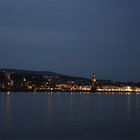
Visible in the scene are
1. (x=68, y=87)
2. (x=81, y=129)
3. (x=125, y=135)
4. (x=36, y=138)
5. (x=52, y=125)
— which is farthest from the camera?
(x=68, y=87)

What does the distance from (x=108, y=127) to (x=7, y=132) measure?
6854 mm

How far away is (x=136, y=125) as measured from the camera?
1384 inches

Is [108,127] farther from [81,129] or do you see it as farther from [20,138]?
[20,138]

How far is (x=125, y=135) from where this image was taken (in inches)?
1163

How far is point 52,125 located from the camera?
34656mm

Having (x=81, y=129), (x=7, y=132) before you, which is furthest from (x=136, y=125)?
(x=7, y=132)

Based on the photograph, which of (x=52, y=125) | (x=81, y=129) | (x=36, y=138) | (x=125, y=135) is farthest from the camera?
(x=52, y=125)

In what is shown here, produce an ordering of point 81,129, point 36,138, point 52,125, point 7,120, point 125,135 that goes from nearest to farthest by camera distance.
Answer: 1. point 36,138
2. point 125,135
3. point 81,129
4. point 52,125
5. point 7,120

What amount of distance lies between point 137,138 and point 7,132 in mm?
7398

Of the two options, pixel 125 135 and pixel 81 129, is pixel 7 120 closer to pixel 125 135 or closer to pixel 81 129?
pixel 81 129

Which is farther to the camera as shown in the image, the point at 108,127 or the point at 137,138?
the point at 108,127

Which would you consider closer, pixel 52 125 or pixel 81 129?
pixel 81 129

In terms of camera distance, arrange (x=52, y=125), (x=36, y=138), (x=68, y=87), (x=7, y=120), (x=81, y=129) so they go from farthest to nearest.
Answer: (x=68, y=87) < (x=7, y=120) < (x=52, y=125) < (x=81, y=129) < (x=36, y=138)

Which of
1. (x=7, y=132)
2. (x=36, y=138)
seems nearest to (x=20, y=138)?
(x=36, y=138)
